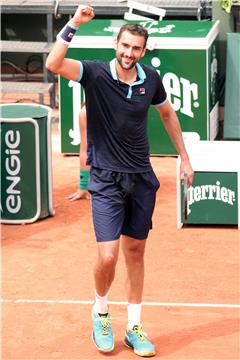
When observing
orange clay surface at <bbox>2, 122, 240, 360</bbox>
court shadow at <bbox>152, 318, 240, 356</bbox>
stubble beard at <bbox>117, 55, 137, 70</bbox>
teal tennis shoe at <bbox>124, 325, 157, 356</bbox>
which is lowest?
orange clay surface at <bbox>2, 122, 240, 360</bbox>

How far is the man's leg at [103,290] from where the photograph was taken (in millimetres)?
7578

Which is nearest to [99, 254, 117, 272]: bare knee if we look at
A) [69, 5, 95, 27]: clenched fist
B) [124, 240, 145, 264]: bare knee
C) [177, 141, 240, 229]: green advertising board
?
[124, 240, 145, 264]: bare knee

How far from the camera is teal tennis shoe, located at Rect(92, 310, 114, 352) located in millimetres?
7863

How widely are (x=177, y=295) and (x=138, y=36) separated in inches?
99.8

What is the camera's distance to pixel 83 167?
1155 centimetres

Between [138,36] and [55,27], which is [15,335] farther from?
[55,27]

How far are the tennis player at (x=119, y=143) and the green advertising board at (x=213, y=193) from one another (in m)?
2.90

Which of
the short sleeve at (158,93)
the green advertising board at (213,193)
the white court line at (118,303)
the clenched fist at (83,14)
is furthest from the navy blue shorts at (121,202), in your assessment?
the green advertising board at (213,193)

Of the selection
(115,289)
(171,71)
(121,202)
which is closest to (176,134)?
(121,202)

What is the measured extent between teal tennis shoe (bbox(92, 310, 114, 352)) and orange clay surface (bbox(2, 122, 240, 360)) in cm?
7

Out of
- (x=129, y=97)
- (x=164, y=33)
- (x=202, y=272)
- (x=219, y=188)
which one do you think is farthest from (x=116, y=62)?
(x=164, y=33)

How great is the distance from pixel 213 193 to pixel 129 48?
358 centimetres

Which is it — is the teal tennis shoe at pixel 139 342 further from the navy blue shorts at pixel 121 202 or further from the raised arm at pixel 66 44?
the raised arm at pixel 66 44

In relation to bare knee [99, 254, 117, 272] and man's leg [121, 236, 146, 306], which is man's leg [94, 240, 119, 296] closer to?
bare knee [99, 254, 117, 272]
